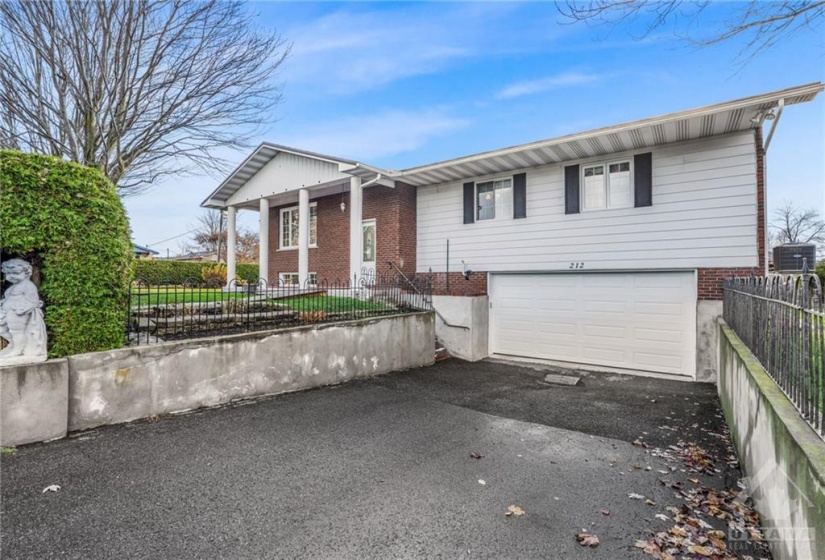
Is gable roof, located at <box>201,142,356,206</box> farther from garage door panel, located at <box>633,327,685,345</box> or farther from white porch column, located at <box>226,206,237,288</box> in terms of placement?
garage door panel, located at <box>633,327,685,345</box>

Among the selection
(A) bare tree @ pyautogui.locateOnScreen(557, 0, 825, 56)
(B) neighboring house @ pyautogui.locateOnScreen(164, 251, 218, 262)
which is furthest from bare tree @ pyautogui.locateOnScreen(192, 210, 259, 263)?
(A) bare tree @ pyautogui.locateOnScreen(557, 0, 825, 56)

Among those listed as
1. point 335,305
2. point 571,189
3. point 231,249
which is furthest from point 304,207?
point 571,189

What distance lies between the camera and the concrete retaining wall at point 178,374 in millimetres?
3988

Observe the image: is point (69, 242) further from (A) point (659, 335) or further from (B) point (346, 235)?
(A) point (659, 335)

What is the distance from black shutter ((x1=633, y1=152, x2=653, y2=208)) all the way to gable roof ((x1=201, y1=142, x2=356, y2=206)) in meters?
6.55

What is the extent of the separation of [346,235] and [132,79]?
6301mm

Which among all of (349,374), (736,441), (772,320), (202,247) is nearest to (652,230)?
(736,441)

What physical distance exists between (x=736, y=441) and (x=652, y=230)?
500cm

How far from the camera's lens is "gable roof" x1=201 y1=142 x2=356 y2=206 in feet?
37.0

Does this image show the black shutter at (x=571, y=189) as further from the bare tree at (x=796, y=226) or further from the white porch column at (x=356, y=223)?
the bare tree at (x=796, y=226)

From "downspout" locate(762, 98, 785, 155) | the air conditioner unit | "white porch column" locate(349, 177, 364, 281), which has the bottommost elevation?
the air conditioner unit

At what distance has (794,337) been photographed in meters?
2.60

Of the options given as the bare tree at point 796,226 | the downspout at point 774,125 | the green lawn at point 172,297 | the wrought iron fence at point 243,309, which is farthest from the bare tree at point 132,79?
the bare tree at point 796,226

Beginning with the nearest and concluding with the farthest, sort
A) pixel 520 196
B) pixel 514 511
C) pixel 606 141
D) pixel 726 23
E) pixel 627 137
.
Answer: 1. pixel 514 511
2. pixel 726 23
3. pixel 627 137
4. pixel 606 141
5. pixel 520 196
